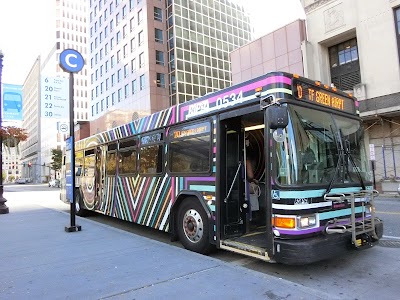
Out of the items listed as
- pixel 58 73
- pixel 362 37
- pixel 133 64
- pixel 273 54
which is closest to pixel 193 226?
pixel 362 37

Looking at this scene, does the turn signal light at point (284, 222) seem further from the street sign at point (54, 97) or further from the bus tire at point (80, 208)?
the bus tire at point (80, 208)

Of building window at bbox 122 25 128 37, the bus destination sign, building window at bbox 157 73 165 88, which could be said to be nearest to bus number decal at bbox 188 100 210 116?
the bus destination sign

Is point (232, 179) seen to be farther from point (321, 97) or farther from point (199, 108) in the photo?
point (321, 97)

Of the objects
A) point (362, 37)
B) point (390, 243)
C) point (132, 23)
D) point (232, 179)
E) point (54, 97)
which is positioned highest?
→ point (132, 23)

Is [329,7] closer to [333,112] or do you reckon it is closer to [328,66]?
[328,66]

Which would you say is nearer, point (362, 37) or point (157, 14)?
point (362, 37)

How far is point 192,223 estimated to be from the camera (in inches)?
256

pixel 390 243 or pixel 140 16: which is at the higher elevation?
pixel 140 16

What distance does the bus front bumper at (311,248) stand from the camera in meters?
4.52

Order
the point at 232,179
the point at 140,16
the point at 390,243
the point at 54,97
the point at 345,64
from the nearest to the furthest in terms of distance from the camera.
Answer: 1. the point at 232,179
2. the point at 390,243
3. the point at 54,97
4. the point at 345,64
5. the point at 140,16

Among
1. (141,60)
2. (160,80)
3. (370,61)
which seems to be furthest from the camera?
(141,60)

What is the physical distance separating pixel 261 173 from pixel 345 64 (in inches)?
801

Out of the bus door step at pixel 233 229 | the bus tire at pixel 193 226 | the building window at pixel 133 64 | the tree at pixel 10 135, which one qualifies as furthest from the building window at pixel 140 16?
the bus door step at pixel 233 229

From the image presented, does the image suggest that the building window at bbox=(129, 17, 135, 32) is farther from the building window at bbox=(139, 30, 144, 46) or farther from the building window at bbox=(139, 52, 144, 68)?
the building window at bbox=(139, 52, 144, 68)
